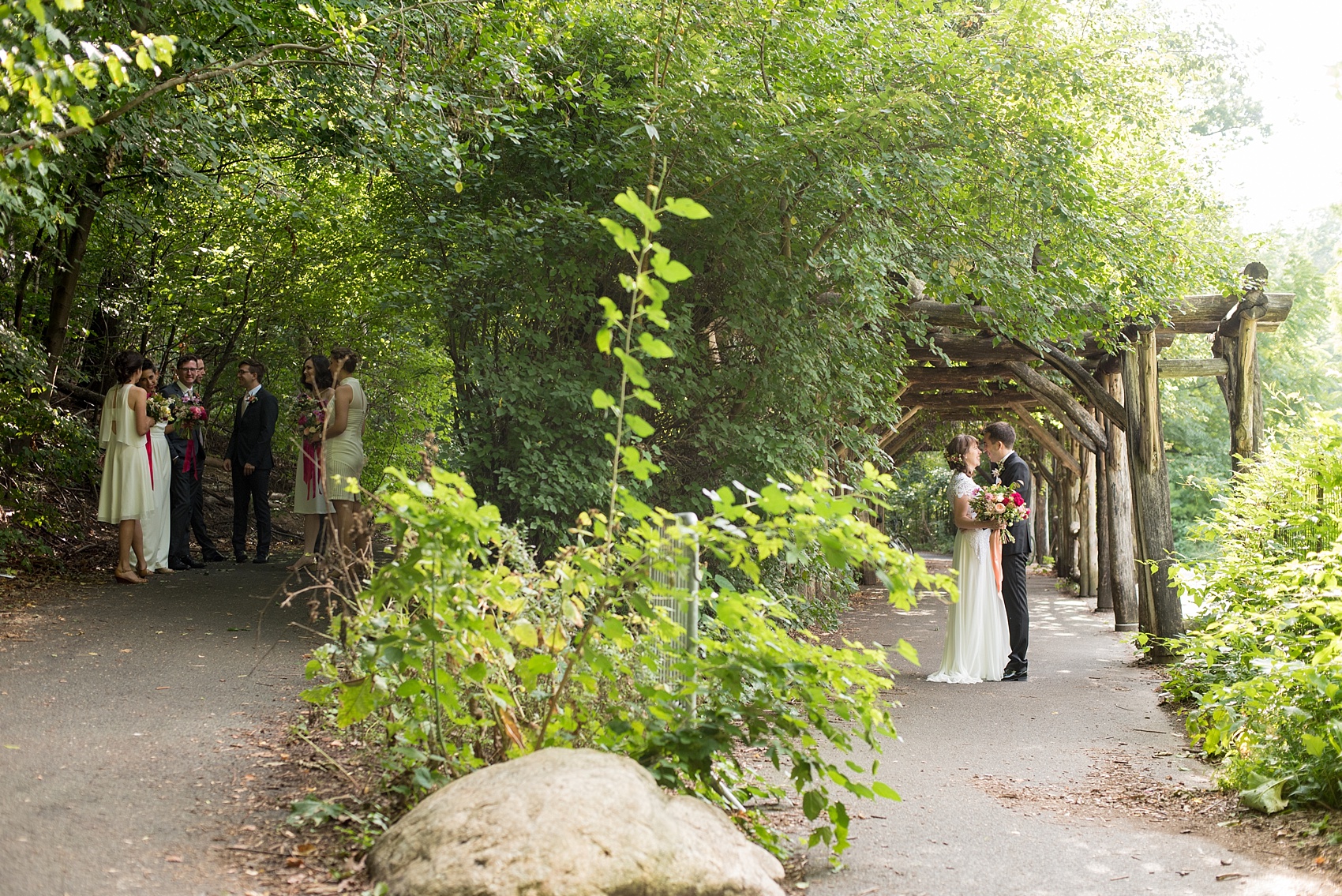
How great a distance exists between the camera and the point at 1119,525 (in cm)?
1341

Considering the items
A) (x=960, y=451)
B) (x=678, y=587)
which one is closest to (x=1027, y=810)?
(x=678, y=587)

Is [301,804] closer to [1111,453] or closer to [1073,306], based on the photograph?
[1073,306]

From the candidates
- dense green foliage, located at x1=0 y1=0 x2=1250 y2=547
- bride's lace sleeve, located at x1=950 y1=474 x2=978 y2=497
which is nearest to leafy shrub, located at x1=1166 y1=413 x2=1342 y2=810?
bride's lace sleeve, located at x1=950 y1=474 x2=978 y2=497

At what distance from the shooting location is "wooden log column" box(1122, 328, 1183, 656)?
1042 centimetres

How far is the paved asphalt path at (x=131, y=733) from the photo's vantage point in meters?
3.29

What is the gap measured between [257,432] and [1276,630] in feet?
29.9

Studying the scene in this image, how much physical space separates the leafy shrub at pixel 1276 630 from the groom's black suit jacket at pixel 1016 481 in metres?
1.32

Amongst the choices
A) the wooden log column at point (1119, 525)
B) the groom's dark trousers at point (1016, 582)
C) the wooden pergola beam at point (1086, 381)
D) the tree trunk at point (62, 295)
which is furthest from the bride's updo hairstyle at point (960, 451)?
the tree trunk at point (62, 295)

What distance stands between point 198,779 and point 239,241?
10469mm

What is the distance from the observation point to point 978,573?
28.2 feet

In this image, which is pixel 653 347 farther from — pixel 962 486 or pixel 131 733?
pixel 962 486

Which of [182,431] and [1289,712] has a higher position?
[182,431]

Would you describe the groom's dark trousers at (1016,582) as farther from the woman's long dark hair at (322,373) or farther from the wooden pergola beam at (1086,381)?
the woman's long dark hair at (322,373)

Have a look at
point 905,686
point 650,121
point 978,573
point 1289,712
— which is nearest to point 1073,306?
point 978,573
